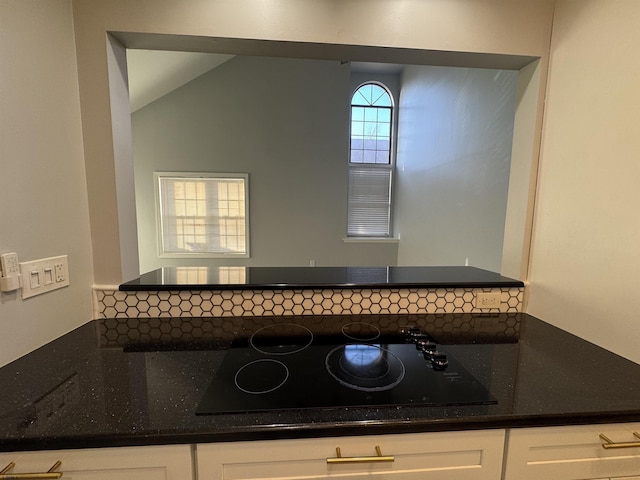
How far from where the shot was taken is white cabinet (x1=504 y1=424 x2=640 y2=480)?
71 centimetres

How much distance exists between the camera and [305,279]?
4.32ft

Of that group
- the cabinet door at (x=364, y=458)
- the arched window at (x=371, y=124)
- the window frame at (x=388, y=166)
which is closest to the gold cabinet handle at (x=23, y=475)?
the cabinet door at (x=364, y=458)

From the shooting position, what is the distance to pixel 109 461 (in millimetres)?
640

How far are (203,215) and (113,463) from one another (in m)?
4.40

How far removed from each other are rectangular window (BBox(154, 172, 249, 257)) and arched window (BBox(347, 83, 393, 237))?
2011 mm

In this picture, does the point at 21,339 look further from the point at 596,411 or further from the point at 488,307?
the point at 488,307

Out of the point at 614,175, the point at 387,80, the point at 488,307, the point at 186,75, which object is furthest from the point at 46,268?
the point at 387,80

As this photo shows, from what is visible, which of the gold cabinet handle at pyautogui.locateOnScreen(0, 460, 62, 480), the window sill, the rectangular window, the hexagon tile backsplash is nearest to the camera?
the gold cabinet handle at pyautogui.locateOnScreen(0, 460, 62, 480)

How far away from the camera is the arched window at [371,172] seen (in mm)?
5449

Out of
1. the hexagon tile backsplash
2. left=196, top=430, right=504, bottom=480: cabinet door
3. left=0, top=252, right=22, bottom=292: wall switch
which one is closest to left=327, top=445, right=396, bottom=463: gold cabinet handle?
left=196, top=430, right=504, bottom=480: cabinet door

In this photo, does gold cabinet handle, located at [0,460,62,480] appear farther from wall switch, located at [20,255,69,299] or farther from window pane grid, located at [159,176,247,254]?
window pane grid, located at [159,176,247,254]

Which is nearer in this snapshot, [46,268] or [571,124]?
A: [46,268]

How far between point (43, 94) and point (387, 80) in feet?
17.7

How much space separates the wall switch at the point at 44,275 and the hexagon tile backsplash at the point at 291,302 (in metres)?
0.17
